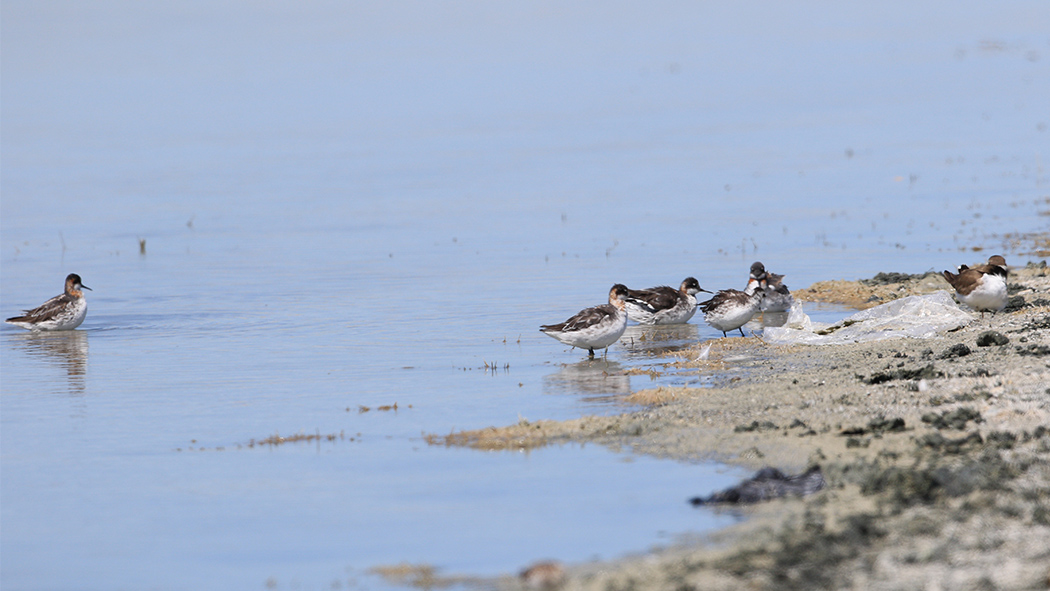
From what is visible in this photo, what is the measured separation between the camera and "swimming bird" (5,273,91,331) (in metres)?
19.3

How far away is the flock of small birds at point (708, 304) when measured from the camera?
1538cm

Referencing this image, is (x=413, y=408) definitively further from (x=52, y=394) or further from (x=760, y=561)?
(x=760, y=561)

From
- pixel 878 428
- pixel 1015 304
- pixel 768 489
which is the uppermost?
pixel 1015 304

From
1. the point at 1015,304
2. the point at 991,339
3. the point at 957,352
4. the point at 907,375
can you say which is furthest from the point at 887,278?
the point at 907,375

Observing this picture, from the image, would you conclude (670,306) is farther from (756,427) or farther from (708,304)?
(756,427)

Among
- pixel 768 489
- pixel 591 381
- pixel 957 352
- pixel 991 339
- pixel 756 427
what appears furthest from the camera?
pixel 591 381

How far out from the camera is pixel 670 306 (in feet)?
59.0

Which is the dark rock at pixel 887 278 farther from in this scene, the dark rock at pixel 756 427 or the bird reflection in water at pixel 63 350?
the bird reflection in water at pixel 63 350

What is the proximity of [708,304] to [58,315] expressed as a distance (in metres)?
9.69

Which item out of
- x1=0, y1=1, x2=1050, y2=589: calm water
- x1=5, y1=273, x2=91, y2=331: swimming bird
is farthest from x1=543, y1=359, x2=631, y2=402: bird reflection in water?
x1=5, y1=273, x2=91, y2=331: swimming bird

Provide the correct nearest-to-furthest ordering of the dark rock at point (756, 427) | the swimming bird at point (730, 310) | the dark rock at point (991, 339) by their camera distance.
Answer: the dark rock at point (756, 427) → the dark rock at point (991, 339) → the swimming bird at point (730, 310)

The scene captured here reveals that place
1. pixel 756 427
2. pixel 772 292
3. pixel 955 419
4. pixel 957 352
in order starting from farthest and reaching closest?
pixel 772 292
pixel 957 352
pixel 756 427
pixel 955 419

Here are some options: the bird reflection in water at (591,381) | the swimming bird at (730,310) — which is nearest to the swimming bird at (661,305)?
the swimming bird at (730,310)

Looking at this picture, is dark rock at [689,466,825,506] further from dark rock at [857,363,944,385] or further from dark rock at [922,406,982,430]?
dark rock at [857,363,944,385]
